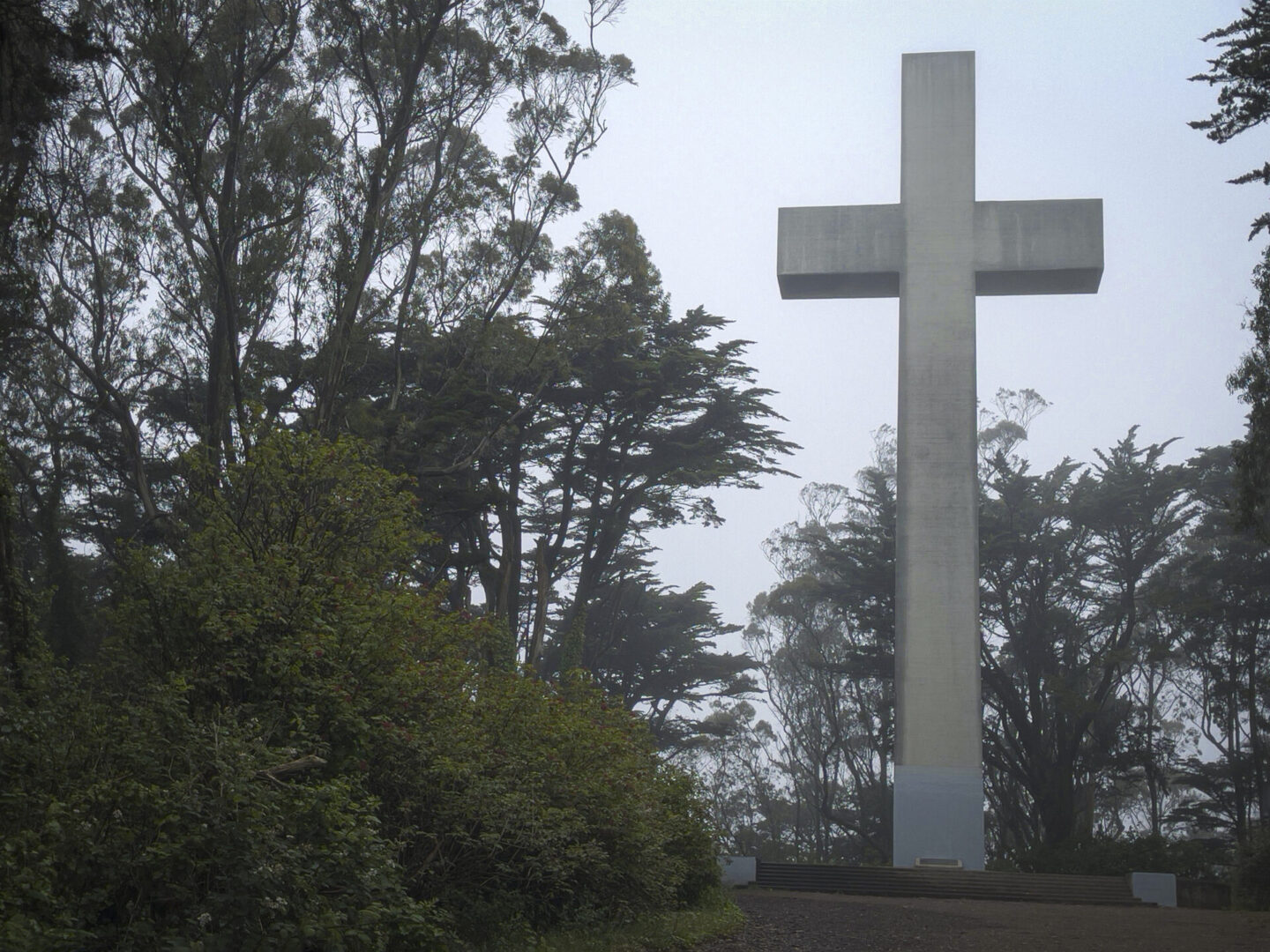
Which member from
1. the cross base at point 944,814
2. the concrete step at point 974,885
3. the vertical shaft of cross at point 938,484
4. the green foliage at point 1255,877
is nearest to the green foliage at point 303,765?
the concrete step at point 974,885

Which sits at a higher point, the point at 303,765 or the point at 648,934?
the point at 303,765

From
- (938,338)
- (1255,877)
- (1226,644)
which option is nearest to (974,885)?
(1255,877)

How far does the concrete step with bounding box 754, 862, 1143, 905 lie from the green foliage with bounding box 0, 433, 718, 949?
8.63 meters

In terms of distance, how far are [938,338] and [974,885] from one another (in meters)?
9.19

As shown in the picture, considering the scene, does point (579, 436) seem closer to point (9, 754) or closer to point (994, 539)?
point (994, 539)

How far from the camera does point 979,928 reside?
11.8 m

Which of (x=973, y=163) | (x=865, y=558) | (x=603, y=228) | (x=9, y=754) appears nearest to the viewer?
(x=9, y=754)

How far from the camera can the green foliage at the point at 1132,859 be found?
2403 cm

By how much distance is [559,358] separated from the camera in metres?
21.0

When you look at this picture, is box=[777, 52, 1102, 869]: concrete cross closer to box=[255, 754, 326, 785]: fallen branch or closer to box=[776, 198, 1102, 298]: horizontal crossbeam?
box=[776, 198, 1102, 298]: horizontal crossbeam

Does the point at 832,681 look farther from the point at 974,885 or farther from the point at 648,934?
the point at 648,934

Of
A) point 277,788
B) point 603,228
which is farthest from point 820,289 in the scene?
point 277,788

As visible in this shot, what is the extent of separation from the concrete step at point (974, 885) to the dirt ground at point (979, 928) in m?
2.42

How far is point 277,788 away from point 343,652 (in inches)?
77.3
